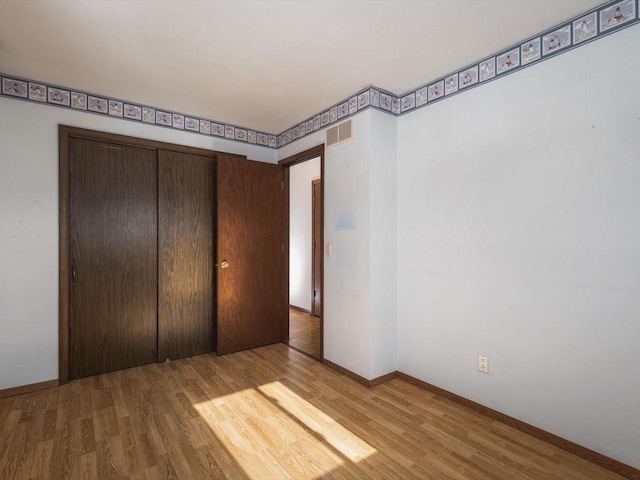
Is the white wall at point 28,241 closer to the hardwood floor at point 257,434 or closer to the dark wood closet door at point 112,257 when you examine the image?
the dark wood closet door at point 112,257

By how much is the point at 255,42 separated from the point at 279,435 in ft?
8.43

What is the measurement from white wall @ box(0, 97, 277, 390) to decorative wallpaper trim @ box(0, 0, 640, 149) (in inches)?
6.7

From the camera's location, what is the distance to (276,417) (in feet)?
7.45

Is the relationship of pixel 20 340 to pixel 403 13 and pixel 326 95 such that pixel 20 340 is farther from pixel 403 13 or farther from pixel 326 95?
pixel 403 13

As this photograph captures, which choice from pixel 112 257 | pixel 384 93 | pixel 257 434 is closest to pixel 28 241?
pixel 112 257

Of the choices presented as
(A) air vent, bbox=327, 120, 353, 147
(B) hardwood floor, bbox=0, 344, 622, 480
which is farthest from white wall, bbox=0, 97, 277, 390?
(A) air vent, bbox=327, 120, 353, 147

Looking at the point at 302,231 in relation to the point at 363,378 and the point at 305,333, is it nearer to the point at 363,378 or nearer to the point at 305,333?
the point at 305,333

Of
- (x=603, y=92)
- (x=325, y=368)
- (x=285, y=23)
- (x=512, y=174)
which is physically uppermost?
(x=285, y=23)

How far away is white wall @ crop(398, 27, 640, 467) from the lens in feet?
5.74

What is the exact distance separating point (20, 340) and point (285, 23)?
3137 mm

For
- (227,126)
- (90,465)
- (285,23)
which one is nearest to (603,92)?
(285,23)

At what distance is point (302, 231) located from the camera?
18.4 feet

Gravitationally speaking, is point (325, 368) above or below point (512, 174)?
below

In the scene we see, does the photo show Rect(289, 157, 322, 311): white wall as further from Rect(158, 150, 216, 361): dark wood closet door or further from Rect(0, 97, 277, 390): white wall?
Rect(0, 97, 277, 390): white wall
